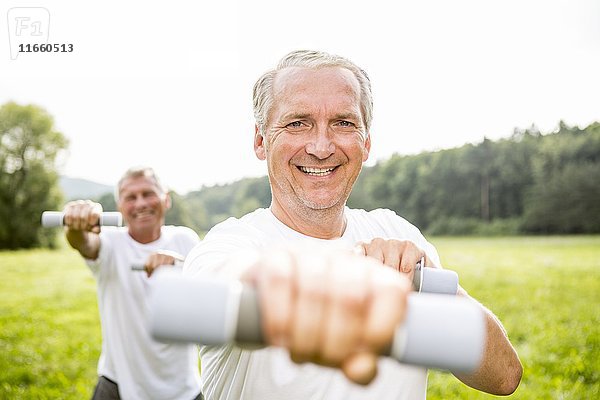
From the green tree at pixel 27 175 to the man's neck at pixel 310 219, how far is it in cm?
3806

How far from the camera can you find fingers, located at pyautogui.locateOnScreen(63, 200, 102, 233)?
4156mm

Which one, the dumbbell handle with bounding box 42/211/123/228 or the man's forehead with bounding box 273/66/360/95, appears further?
the dumbbell handle with bounding box 42/211/123/228

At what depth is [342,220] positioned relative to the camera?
251 centimetres

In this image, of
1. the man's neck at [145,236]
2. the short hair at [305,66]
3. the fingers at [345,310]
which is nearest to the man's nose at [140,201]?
the man's neck at [145,236]

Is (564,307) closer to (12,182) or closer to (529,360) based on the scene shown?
(529,360)

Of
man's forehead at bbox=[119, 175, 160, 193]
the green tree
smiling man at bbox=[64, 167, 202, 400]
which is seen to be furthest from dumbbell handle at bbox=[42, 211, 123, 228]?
the green tree

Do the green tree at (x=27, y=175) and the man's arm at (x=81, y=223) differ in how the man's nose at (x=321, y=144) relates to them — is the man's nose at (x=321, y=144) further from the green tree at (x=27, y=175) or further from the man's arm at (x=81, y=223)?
the green tree at (x=27, y=175)

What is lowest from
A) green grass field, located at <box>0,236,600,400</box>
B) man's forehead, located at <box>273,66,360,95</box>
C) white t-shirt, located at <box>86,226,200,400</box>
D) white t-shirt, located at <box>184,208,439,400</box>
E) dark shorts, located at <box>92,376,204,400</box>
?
green grass field, located at <box>0,236,600,400</box>

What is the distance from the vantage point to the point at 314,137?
2.32 m

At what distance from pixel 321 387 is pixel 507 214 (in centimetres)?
3158

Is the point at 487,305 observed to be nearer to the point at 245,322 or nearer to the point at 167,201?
the point at 167,201

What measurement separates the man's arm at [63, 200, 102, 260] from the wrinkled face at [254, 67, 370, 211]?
2.26 metres

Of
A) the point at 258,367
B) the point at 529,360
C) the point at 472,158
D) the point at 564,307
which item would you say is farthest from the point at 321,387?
the point at 472,158

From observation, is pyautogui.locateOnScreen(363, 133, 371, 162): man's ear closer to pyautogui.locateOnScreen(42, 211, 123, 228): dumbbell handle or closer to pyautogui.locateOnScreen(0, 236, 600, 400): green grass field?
pyautogui.locateOnScreen(42, 211, 123, 228): dumbbell handle
